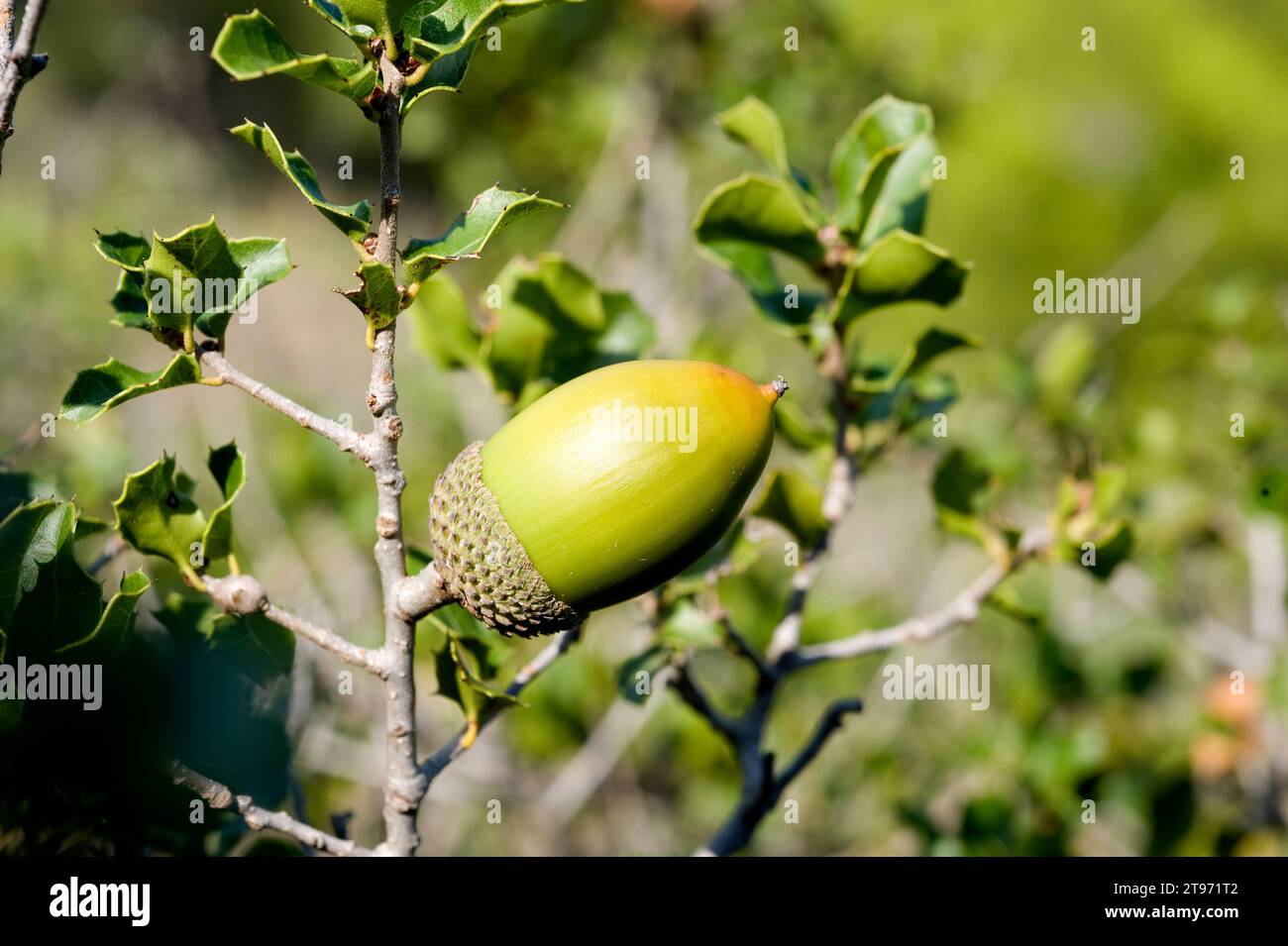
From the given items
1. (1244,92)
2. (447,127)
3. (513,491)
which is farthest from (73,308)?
(1244,92)

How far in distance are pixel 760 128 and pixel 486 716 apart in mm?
644

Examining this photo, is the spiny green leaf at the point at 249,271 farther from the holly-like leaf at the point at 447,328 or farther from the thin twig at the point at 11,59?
the holly-like leaf at the point at 447,328

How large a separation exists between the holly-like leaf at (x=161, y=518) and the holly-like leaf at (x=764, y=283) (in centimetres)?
55

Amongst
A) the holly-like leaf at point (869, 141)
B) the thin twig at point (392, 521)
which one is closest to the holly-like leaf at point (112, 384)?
the thin twig at point (392, 521)

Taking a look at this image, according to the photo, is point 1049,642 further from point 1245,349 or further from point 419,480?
point 419,480

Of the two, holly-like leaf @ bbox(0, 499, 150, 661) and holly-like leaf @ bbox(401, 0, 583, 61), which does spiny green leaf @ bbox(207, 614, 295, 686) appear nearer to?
holly-like leaf @ bbox(0, 499, 150, 661)

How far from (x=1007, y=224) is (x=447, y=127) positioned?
2949mm

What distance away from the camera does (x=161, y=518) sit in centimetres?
85

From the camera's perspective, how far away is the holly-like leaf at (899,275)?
0.93 meters

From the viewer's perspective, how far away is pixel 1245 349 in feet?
6.30

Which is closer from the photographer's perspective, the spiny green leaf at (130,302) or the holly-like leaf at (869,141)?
the spiny green leaf at (130,302)

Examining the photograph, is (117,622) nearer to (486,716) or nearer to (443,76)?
(486,716)

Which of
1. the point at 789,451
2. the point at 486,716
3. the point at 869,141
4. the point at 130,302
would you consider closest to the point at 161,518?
the point at 130,302

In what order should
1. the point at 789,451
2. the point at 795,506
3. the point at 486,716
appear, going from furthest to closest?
the point at 789,451 → the point at 795,506 → the point at 486,716
